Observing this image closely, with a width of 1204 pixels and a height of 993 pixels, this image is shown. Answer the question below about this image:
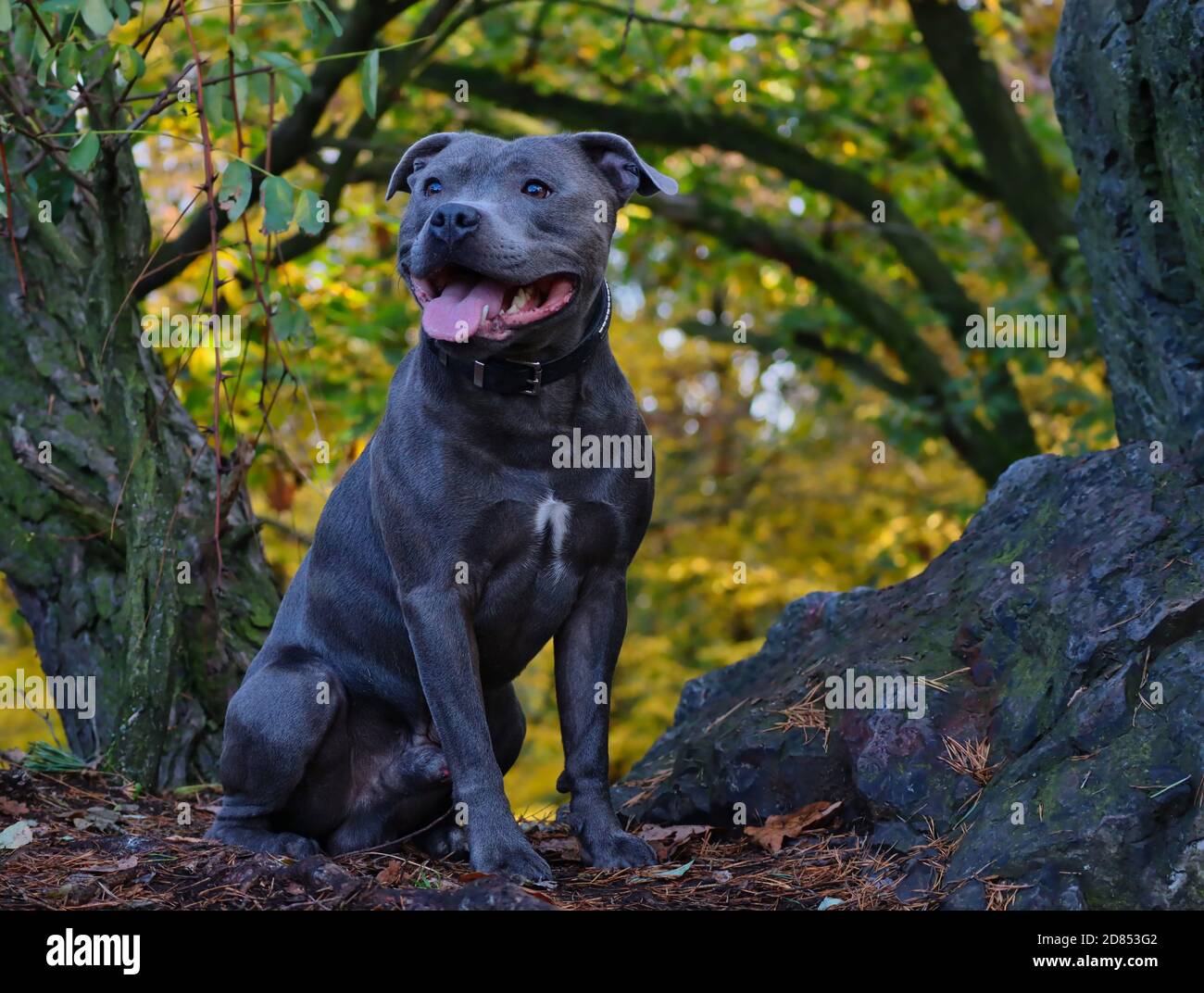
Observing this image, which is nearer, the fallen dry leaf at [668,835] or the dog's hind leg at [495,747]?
the fallen dry leaf at [668,835]

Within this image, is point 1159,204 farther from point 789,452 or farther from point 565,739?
point 789,452

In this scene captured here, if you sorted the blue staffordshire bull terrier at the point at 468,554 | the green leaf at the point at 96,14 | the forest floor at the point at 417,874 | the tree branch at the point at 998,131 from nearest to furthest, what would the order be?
the forest floor at the point at 417,874 < the green leaf at the point at 96,14 < the blue staffordshire bull terrier at the point at 468,554 < the tree branch at the point at 998,131

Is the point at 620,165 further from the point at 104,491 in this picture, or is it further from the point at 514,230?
the point at 104,491

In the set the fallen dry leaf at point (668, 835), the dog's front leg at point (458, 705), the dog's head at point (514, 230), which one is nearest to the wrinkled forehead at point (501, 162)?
the dog's head at point (514, 230)

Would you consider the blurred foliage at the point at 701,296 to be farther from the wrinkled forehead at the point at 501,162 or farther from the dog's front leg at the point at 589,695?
the dog's front leg at the point at 589,695

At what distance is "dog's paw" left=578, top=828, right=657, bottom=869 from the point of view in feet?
13.1

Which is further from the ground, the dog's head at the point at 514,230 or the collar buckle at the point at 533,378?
the dog's head at the point at 514,230

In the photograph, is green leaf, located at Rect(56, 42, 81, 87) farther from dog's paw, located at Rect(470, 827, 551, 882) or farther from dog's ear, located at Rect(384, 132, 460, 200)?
dog's paw, located at Rect(470, 827, 551, 882)

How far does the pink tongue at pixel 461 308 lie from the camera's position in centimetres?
Answer: 374

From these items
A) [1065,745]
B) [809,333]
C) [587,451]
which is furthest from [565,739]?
[809,333]

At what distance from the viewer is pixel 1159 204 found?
4594mm
